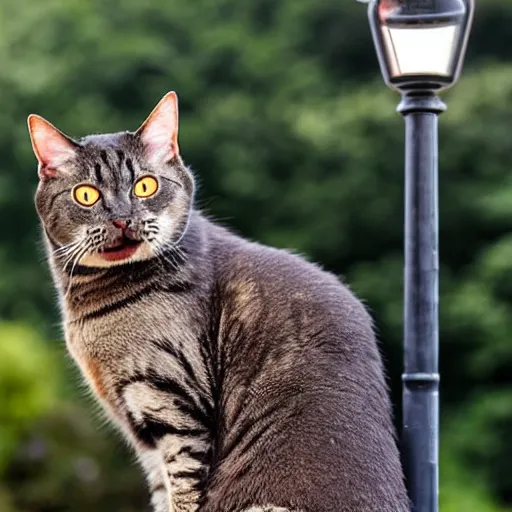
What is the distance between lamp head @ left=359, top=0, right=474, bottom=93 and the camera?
337cm

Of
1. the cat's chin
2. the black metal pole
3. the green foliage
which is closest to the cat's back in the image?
the black metal pole

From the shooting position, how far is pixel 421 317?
338 centimetres

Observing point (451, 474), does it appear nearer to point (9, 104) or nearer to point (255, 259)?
point (9, 104)

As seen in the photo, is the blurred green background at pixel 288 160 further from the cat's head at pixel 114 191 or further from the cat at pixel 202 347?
the cat's head at pixel 114 191

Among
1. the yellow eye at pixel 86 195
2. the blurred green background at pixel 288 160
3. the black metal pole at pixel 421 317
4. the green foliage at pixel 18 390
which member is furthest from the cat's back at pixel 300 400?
the green foliage at pixel 18 390

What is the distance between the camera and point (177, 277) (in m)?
3.53

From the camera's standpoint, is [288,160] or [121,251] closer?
[121,251]

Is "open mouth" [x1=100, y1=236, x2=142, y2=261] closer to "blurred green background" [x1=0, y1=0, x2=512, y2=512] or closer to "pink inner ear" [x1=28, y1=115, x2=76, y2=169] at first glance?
"pink inner ear" [x1=28, y1=115, x2=76, y2=169]

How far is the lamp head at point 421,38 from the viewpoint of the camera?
11.0ft

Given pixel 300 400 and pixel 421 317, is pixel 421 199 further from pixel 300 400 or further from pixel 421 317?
pixel 300 400

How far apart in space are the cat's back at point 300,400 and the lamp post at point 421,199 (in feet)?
0.40

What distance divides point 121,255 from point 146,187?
219mm

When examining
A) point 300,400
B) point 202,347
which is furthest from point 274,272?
point 300,400

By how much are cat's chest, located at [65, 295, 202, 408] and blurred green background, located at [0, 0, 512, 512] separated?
707 cm
